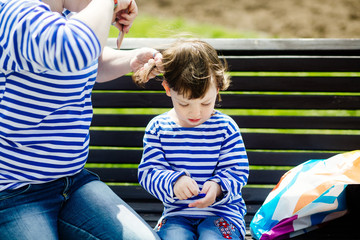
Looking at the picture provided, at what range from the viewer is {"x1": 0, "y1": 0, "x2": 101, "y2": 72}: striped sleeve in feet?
4.96

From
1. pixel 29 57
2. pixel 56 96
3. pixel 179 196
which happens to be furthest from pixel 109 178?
pixel 29 57

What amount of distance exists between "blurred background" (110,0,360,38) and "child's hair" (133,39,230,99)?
3881 mm

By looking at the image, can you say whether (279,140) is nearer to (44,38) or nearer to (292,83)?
(292,83)

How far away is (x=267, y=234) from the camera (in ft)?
7.07

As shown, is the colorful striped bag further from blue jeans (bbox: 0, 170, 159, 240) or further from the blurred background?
the blurred background

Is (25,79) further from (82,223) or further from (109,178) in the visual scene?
(109,178)

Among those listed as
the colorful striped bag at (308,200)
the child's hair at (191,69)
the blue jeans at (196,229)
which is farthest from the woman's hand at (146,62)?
the colorful striped bag at (308,200)

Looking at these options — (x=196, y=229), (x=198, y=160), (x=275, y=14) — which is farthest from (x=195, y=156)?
(x=275, y=14)

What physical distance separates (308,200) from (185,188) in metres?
0.56

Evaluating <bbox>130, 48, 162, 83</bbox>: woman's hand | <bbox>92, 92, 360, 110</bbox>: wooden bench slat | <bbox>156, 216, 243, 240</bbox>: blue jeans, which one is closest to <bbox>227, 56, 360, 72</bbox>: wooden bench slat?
<bbox>92, 92, 360, 110</bbox>: wooden bench slat

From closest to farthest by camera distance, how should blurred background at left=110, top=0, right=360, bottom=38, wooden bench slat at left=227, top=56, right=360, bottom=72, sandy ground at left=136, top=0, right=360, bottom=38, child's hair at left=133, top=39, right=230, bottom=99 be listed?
child's hair at left=133, top=39, right=230, bottom=99
wooden bench slat at left=227, top=56, right=360, bottom=72
blurred background at left=110, top=0, right=360, bottom=38
sandy ground at left=136, top=0, right=360, bottom=38

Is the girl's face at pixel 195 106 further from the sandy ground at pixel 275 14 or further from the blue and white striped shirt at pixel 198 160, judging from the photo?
the sandy ground at pixel 275 14

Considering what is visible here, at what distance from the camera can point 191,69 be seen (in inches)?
80.2

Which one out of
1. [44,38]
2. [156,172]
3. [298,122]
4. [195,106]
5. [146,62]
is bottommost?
[156,172]
